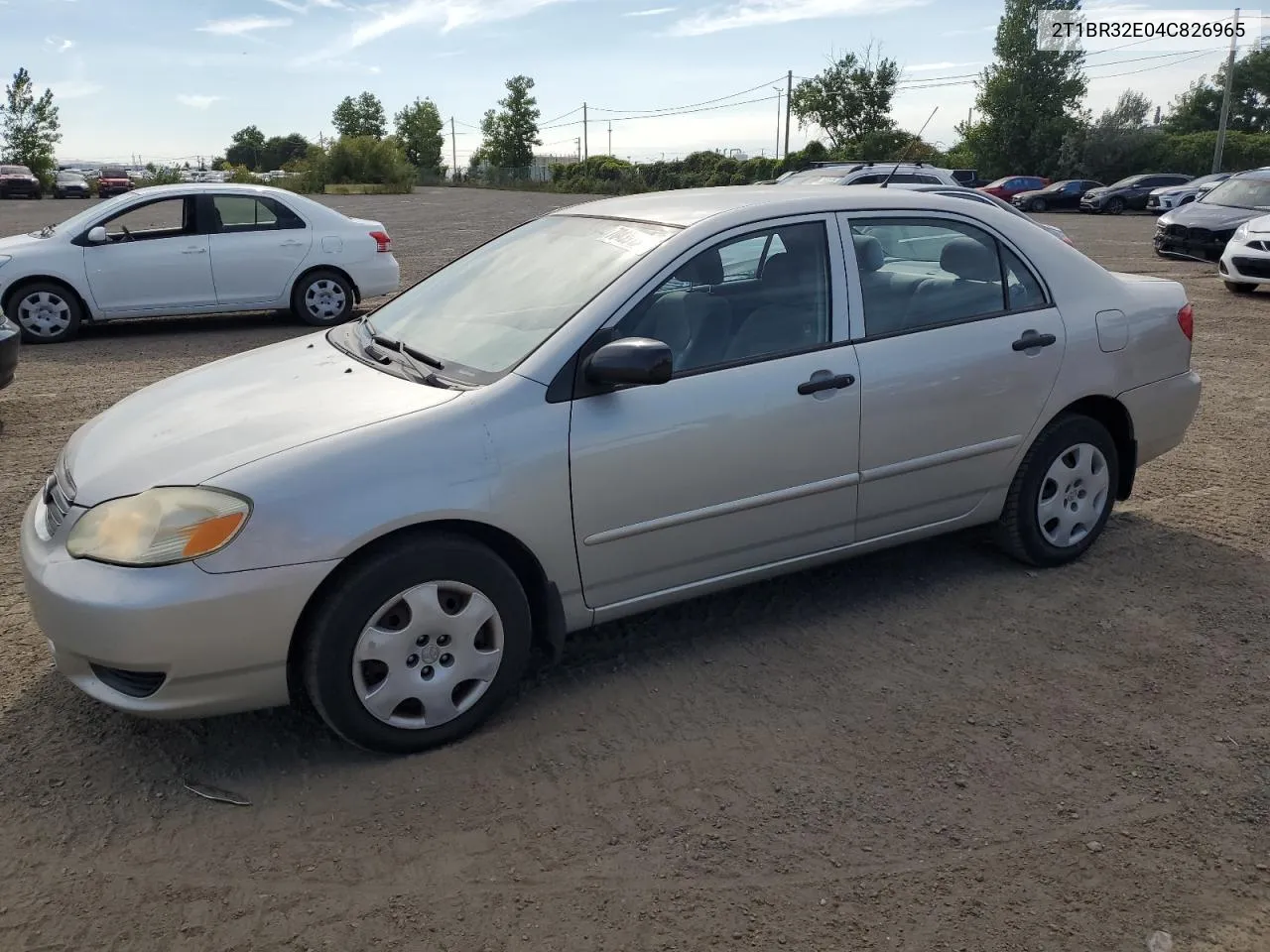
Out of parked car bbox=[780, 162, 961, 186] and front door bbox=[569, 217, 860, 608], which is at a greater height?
parked car bbox=[780, 162, 961, 186]

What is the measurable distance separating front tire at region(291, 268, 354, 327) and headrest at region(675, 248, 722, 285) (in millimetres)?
8382

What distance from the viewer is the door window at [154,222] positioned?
1061cm

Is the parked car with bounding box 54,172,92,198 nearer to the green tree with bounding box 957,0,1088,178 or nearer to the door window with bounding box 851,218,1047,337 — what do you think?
the green tree with bounding box 957,0,1088,178

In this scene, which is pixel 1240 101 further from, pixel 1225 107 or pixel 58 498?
pixel 58 498

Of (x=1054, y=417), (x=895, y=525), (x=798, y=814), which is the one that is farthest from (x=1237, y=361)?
(x=798, y=814)

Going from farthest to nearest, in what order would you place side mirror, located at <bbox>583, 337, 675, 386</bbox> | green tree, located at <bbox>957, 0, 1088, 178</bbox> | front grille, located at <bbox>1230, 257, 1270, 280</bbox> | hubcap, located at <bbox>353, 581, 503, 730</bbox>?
green tree, located at <bbox>957, 0, 1088, 178</bbox>
front grille, located at <bbox>1230, 257, 1270, 280</bbox>
side mirror, located at <bbox>583, 337, 675, 386</bbox>
hubcap, located at <bbox>353, 581, 503, 730</bbox>

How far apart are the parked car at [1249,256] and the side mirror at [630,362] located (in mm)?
12071

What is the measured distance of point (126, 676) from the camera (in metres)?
3.11

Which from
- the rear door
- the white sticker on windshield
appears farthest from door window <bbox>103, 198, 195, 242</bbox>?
the white sticker on windshield

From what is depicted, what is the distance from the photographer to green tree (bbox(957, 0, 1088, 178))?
58469mm

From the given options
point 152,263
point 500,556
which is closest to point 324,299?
point 152,263

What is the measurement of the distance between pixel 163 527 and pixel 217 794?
31.6 inches

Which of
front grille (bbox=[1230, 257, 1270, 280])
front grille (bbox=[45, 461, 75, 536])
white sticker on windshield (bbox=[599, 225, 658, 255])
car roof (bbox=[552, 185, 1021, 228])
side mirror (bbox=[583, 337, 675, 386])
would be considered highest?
car roof (bbox=[552, 185, 1021, 228])

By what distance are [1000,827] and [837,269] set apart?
205 cm
